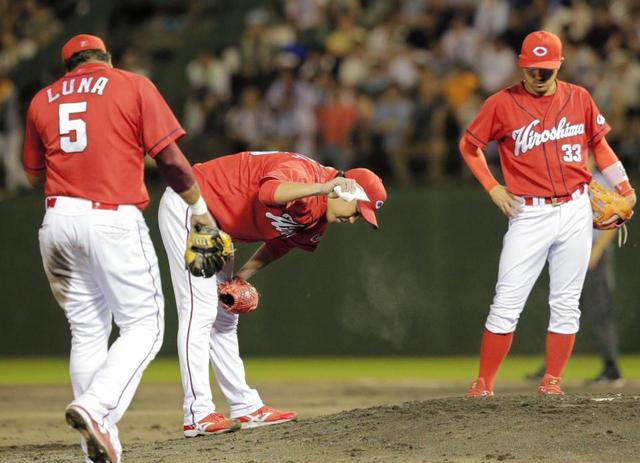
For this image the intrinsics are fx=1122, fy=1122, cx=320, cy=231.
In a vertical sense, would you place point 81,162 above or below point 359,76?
below

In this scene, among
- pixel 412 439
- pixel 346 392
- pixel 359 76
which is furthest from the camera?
pixel 359 76

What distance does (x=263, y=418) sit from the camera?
22.1 feet

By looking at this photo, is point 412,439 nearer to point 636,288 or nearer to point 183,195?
point 183,195

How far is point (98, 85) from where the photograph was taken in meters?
5.40

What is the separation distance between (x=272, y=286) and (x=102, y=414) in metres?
7.39

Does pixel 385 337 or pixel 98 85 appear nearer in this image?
pixel 98 85

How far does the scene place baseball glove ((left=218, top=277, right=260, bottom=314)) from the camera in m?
6.50

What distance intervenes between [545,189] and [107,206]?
117 inches

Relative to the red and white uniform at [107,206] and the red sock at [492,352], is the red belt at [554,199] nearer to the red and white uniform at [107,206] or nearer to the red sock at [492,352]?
the red sock at [492,352]

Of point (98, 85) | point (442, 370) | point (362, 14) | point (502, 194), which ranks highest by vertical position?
point (362, 14)

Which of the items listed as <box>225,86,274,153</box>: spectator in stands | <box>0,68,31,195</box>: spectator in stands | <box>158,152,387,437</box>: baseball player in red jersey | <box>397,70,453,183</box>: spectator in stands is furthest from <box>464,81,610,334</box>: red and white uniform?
<box>0,68,31,195</box>: spectator in stands

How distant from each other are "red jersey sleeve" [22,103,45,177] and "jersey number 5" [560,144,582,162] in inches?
128

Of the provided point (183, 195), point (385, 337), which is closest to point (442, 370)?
point (385, 337)

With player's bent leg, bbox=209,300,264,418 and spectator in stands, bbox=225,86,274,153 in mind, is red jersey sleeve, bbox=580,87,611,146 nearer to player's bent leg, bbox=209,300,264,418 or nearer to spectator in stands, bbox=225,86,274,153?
player's bent leg, bbox=209,300,264,418
